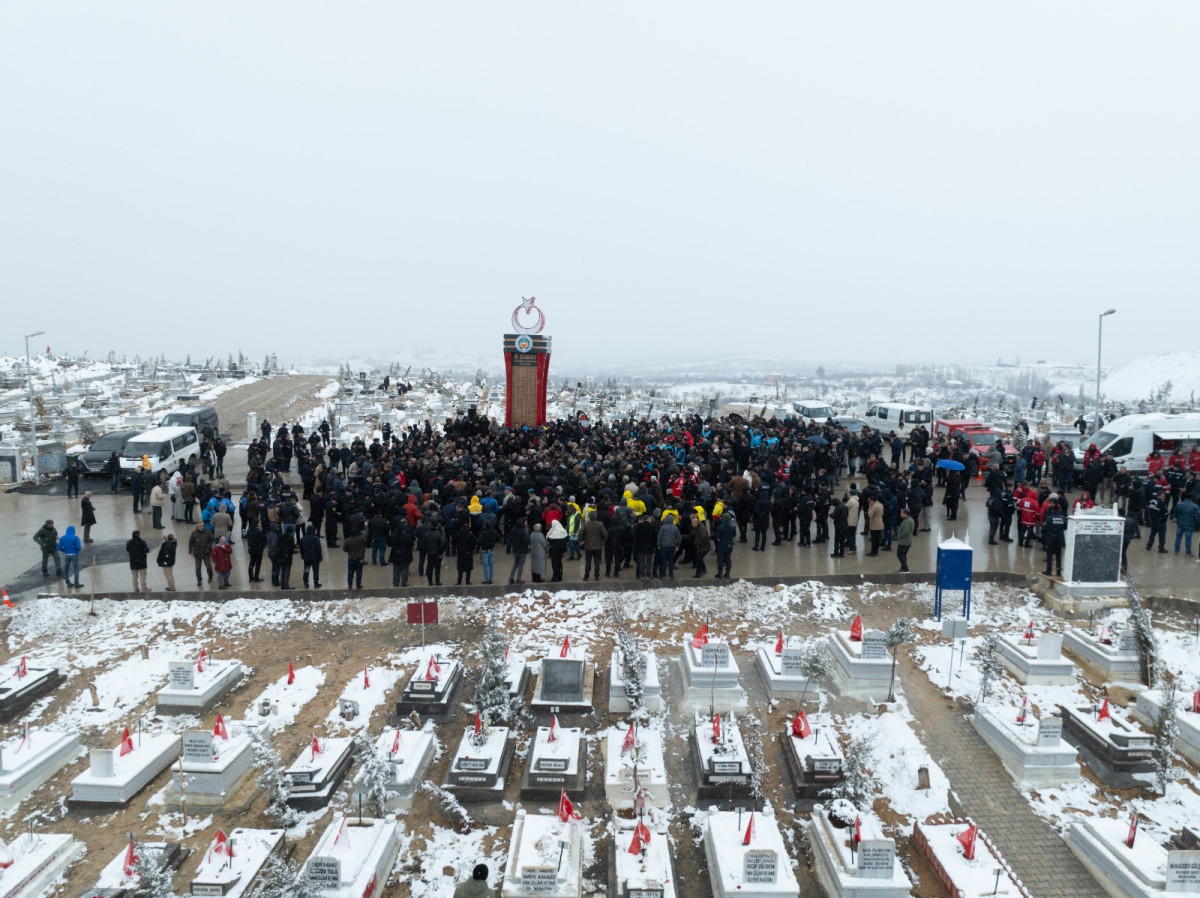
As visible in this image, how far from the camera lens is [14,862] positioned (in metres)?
6.93

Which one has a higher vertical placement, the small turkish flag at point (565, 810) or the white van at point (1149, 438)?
the white van at point (1149, 438)

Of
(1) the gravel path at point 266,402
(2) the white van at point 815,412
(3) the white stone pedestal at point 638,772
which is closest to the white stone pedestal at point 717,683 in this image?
(3) the white stone pedestal at point 638,772

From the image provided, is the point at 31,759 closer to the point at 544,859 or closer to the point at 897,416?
the point at 544,859

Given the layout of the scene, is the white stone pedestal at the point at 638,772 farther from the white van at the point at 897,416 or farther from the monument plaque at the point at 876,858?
the white van at the point at 897,416

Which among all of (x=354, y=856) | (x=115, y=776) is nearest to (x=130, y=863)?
(x=115, y=776)

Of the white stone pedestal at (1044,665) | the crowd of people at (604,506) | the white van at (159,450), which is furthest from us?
the white van at (159,450)

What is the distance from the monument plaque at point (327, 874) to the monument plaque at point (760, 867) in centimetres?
350

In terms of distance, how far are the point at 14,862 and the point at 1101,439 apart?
24.7 m

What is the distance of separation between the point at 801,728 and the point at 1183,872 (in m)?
3.60

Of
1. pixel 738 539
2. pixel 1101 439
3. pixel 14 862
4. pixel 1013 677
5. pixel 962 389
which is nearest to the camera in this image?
pixel 14 862

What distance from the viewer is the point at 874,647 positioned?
34.9 feet

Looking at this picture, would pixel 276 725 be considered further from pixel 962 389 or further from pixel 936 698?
pixel 962 389

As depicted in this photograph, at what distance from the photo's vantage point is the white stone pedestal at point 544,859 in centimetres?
679

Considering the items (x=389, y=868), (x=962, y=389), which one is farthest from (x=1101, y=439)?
(x=962, y=389)
